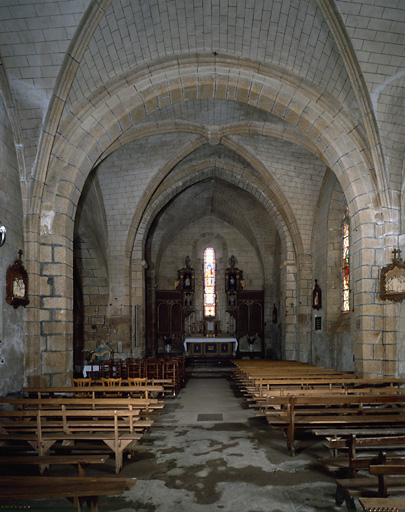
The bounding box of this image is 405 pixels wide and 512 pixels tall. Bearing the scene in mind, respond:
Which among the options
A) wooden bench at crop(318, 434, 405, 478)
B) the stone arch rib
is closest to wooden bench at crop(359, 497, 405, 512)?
wooden bench at crop(318, 434, 405, 478)

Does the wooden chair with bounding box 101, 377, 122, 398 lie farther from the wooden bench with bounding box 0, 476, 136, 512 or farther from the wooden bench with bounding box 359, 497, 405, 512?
the wooden bench with bounding box 359, 497, 405, 512

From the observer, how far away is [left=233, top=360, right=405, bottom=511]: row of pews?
11.2 ft

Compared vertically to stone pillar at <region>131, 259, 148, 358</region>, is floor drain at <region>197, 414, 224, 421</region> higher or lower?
lower

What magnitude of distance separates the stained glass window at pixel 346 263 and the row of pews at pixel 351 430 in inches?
136

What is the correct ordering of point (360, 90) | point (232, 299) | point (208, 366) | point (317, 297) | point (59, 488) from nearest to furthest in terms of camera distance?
point (59, 488), point (360, 90), point (317, 297), point (208, 366), point (232, 299)

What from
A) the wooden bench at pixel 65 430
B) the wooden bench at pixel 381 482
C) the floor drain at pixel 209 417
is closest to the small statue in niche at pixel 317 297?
the floor drain at pixel 209 417

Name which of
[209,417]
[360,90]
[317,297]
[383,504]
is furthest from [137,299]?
[383,504]

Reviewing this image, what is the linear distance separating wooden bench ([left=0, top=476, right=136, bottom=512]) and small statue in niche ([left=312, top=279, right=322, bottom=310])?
11.4 m

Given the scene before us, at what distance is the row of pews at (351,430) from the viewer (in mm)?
3408

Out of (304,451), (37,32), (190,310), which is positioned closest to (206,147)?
(37,32)

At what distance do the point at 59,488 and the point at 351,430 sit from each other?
3.23 meters

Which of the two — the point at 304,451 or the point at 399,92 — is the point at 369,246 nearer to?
the point at 399,92

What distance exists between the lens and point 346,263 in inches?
499

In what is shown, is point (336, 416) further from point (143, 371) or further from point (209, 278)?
point (209, 278)
